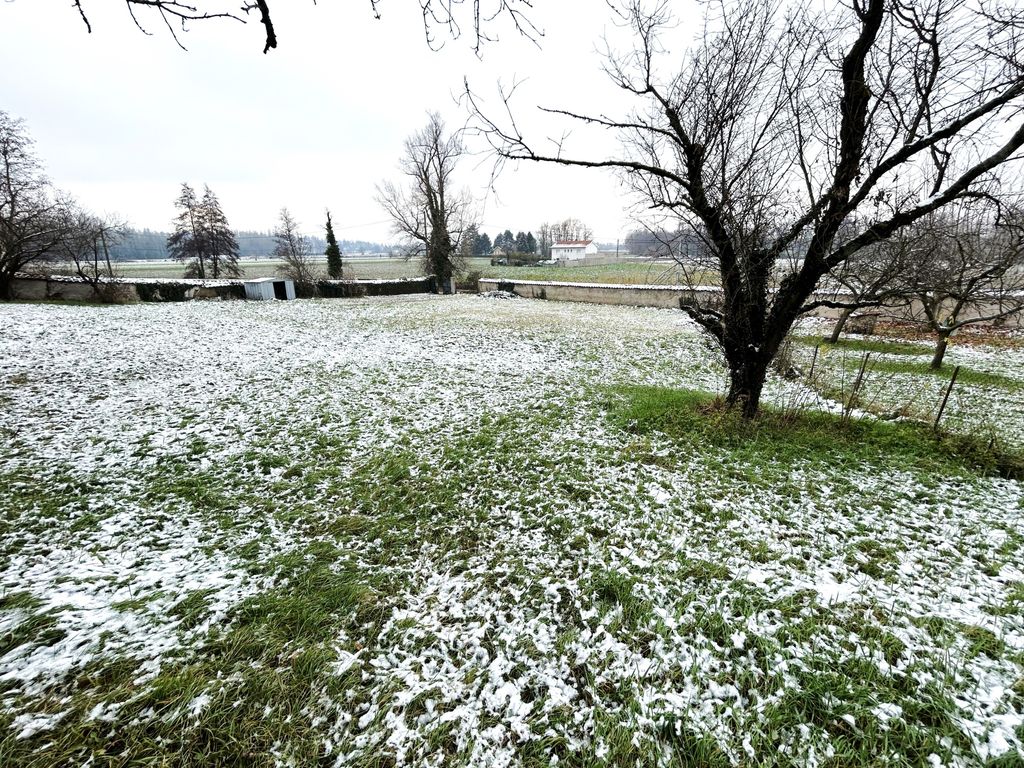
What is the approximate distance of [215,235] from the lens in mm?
30703

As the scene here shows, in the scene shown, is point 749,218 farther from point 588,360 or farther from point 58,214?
point 58,214

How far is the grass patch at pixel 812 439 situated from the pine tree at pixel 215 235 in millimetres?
35950

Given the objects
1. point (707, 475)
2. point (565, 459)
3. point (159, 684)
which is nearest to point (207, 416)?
point (159, 684)

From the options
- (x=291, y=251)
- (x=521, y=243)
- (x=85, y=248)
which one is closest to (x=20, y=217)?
(x=85, y=248)

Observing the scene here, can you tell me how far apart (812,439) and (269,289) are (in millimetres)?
24236

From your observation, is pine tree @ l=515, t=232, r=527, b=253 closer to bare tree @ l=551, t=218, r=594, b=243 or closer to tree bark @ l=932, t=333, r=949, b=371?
bare tree @ l=551, t=218, r=594, b=243

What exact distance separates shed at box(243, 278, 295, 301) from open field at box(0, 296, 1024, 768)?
15509 millimetres

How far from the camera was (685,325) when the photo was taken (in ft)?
56.0

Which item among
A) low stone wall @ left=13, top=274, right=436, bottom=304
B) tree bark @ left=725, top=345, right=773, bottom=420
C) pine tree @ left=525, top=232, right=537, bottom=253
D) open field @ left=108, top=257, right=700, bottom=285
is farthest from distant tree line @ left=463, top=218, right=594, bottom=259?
tree bark @ left=725, top=345, right=773, bottom=420

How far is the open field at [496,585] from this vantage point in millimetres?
2070

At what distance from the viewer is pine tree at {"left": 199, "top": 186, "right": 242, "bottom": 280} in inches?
1193

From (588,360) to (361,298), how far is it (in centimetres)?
1869

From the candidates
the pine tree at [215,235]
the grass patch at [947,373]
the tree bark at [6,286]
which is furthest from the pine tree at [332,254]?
the grass patch at [947,373]

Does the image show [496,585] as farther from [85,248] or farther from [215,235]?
[215,235]
